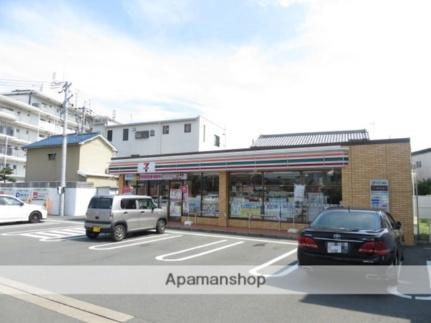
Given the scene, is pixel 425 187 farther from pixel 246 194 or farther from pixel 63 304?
pixel 63 304

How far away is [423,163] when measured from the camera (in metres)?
35.5

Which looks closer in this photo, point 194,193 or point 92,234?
point 92,234

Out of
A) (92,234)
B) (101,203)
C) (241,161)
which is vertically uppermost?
(241,161)

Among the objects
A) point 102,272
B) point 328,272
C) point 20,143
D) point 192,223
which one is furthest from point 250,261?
point 20,143

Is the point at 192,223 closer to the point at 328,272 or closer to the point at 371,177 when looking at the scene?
the point at 371,177

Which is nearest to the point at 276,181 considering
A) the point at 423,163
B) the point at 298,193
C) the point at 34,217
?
the point at 298,193

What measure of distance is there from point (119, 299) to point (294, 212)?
10811 millimetres

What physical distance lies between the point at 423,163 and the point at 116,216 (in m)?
33.8

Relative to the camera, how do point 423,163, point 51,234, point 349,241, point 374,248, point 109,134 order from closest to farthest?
point 374,248 < point 349,241 < point 51,234 < point 423,163 < point 109,134

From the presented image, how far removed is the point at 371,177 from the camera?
13477 mm

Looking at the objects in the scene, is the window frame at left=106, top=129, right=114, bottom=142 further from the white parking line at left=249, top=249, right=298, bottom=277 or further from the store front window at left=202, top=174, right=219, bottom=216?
the white parking line at left=249, top=249, right=298, bottom=277

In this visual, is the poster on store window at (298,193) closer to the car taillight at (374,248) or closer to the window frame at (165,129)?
the car taillight at (374,248)

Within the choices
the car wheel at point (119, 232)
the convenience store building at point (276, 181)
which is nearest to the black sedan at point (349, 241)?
the convenience store building at point (276, 181)

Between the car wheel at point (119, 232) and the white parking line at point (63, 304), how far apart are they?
5.65m
